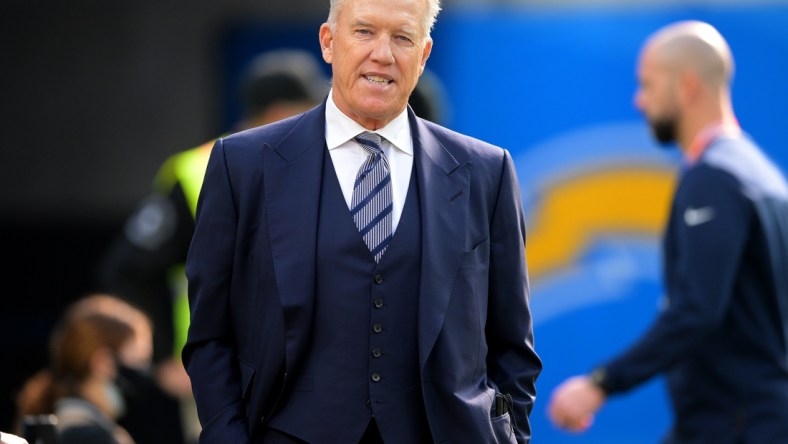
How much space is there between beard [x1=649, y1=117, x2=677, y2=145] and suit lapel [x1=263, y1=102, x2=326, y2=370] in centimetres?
240

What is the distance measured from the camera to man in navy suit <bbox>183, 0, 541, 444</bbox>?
3.06 m

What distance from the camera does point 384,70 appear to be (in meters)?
3.15

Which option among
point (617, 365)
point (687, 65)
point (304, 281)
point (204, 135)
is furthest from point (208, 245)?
point (204, 135)

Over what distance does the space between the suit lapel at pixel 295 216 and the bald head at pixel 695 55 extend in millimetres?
2442

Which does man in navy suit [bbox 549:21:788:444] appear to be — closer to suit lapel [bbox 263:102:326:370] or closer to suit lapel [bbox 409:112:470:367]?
suit lapel [bbox 409:112:470:367]

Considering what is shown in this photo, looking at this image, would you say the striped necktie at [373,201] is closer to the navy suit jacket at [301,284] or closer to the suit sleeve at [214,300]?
the navy suit jacket at [301,284]

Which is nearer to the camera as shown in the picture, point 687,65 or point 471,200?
point 471,200

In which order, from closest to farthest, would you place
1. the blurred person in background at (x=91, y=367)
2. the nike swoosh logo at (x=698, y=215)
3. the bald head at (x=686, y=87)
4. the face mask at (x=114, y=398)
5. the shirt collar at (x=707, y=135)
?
the blurred person in background at (x=91, y=367) → the nike swoosh logo at (x=698, y=215) → the face mask at (x=114, y=398) → the shirt collar at (x=707, y=135) → the bald head at (x=686, y=87)

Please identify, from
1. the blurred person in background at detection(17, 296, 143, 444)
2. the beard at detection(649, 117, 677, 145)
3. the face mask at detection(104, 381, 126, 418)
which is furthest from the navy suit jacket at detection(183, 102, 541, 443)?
the beard at detection(649, 117, 677, 145)

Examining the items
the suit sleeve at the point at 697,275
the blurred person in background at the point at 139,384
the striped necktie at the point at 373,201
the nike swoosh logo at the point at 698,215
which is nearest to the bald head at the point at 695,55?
the suit sleeve at the point at 697,275

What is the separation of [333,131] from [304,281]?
1.20 ft

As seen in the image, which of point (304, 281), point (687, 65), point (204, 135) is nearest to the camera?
point (304, 281)

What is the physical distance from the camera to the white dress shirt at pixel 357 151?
125 inches

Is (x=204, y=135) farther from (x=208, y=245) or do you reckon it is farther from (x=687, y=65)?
(x=208, y=245)
